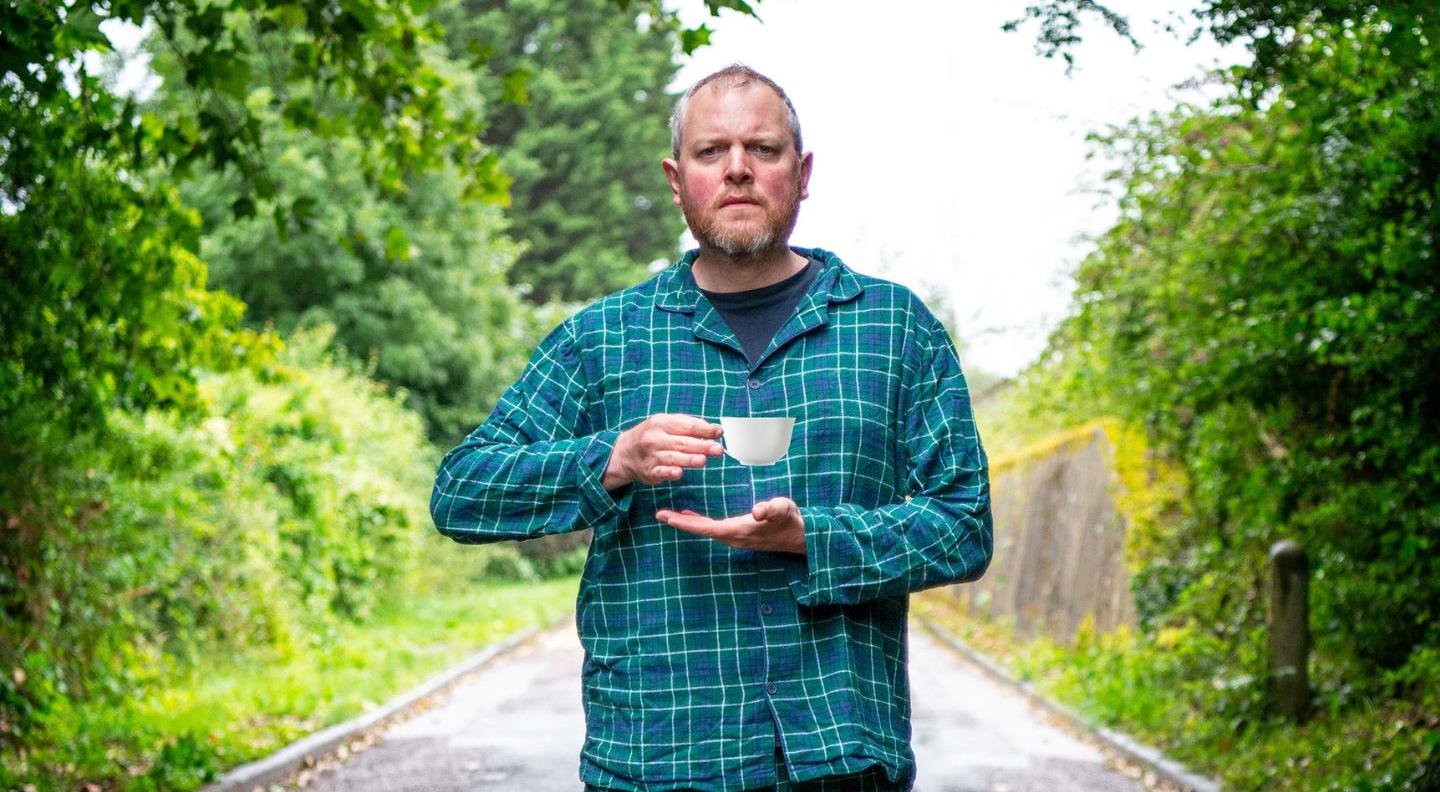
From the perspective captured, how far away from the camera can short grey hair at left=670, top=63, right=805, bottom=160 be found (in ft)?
9.55

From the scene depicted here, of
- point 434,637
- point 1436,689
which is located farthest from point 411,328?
point 1436,689

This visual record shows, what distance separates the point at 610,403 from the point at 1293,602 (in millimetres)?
7141

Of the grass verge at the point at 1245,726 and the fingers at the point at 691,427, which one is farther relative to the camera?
the grass verge at the point at 1245,726

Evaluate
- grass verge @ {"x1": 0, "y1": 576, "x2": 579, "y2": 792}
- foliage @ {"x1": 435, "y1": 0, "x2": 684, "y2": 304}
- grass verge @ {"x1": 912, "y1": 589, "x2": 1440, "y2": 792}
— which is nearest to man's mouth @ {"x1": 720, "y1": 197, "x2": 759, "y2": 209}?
grass verge @ {"x1": 912, "y1": 589, "x2": 1440, "y2": 792}

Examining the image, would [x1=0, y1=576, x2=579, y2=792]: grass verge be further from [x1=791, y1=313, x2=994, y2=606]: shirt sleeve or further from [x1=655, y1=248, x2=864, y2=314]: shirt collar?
[x1=791, y1=313, x2=994, y2=606]: shirt sleeve

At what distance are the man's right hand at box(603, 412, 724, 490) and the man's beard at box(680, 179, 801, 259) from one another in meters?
0.43

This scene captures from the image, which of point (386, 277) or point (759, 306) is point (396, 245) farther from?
point (386, 277)

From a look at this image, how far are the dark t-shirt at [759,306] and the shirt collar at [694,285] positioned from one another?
3 cm

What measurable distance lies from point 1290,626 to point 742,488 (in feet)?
23.8

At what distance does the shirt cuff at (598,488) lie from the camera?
2.64m

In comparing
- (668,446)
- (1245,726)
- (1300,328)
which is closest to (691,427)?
(668,446)

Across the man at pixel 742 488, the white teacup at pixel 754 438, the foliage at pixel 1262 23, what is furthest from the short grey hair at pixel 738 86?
the foliage at pixel 1262 23

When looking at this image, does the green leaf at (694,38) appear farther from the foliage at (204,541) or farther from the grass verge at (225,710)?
the grass verge at (225,710)

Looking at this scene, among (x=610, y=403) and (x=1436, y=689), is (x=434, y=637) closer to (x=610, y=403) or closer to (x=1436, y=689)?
(x=1436, y=689)
